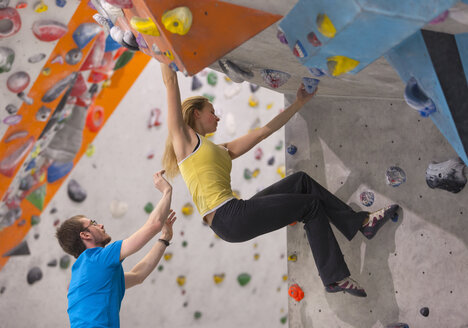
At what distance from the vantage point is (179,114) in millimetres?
2115

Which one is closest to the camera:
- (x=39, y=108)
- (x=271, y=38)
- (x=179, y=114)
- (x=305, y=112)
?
(x=271, y=38)

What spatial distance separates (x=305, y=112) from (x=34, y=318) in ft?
6.60

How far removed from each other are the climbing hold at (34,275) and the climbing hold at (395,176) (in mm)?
2132

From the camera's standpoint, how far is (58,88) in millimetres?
3326

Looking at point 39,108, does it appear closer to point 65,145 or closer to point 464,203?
point 65,145

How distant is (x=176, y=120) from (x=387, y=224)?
104cm

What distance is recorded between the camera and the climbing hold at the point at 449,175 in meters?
2.10

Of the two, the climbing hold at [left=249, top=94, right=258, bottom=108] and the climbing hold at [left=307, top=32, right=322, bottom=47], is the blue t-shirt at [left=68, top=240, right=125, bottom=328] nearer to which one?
the climbing hold at [left=307, top=32, right=322, bottom=47]

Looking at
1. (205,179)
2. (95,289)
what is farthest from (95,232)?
(205,179)

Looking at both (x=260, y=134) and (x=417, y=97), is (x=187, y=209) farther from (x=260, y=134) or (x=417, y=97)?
(x=417, y=97)

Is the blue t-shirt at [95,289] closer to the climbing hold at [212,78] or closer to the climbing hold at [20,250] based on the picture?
the climbing hold at [20,250]

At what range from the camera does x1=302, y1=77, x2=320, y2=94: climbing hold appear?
2.22 metres

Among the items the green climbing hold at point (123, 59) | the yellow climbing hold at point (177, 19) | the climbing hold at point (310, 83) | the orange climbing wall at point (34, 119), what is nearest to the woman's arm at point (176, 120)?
the climbing hold at point (310, 83)

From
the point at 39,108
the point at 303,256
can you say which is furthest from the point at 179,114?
the point at 39,108
